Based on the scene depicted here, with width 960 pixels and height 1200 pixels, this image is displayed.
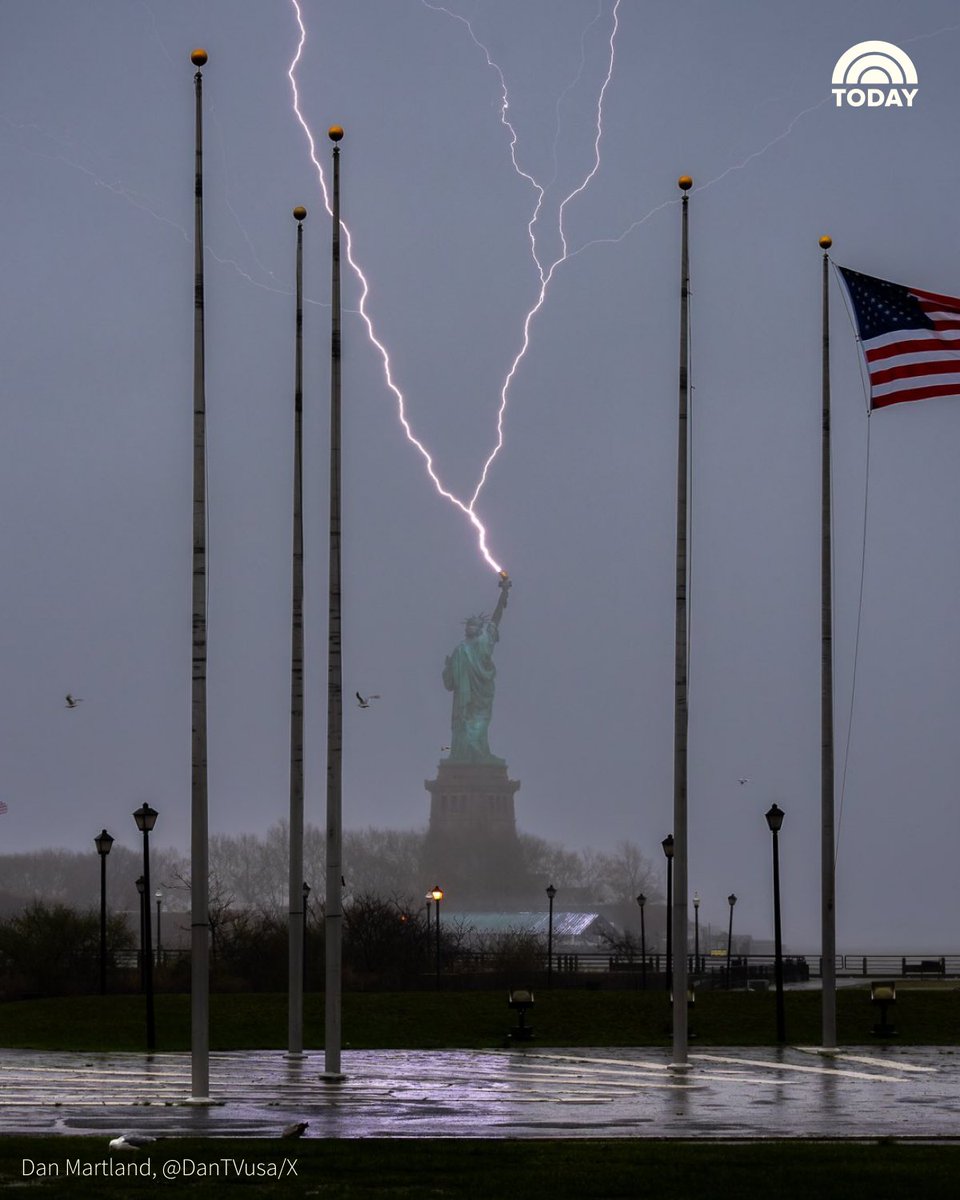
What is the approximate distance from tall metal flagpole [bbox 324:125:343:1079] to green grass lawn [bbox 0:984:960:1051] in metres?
8.18

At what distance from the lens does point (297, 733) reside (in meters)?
30.5

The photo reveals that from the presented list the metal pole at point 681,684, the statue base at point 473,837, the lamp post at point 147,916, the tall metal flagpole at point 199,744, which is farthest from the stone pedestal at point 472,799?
the tall metal flagpole at point 199,744

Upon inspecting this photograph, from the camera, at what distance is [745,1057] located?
3045 cm

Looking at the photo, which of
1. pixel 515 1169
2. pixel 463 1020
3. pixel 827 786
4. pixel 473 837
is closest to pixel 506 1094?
pixel 515 1169

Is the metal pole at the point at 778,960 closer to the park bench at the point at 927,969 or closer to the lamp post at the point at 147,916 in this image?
the lamp post at the point at 147,916

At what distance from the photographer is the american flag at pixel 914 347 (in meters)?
29.6

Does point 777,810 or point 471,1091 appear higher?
point 777,810

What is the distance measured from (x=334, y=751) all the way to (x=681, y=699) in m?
5.41

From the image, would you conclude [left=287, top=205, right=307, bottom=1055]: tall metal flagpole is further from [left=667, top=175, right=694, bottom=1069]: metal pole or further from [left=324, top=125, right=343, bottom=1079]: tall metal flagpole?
[left=667, top=175, right=694, bottom=1069]: metal pole

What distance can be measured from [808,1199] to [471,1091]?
34.3 feet

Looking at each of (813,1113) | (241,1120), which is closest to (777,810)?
(813,1113)

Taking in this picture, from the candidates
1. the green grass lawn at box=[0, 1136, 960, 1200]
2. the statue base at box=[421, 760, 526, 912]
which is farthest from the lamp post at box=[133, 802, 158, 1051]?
the statue base at box=[421, 760, 526, 912]

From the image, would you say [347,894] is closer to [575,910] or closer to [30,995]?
[575,910]

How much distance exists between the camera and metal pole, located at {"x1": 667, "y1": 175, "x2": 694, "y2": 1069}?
28.1m
